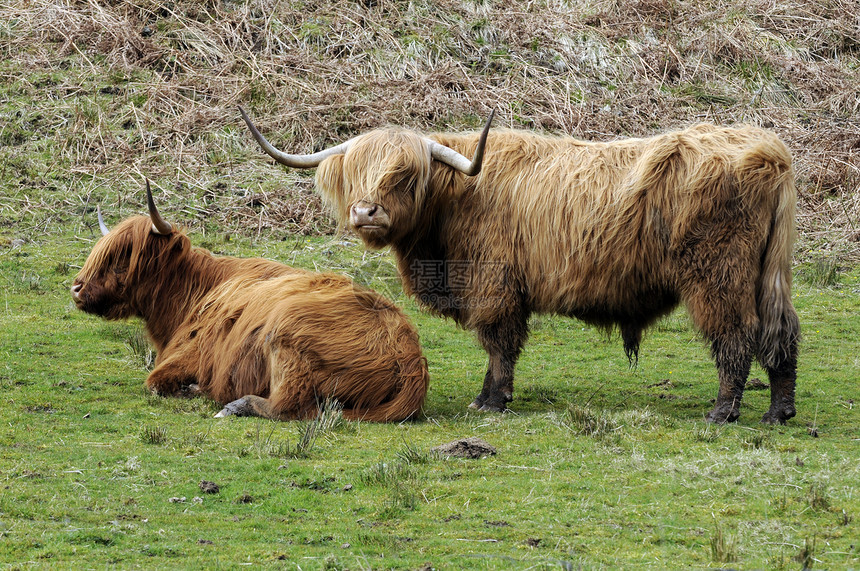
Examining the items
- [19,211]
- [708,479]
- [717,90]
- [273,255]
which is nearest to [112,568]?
[708,479]

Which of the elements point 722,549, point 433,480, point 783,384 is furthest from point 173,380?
point 722,549

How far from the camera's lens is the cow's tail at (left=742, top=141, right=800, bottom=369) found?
5.45 m

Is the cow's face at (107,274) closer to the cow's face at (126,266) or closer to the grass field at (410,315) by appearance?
the cow's face at (126,266)

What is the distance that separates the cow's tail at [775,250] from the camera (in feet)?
17.9

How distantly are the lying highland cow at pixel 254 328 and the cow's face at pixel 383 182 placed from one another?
418 millimetres

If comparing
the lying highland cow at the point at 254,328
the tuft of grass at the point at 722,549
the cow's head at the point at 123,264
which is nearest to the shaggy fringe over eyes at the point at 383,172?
the lying highland cow at the point at 254,328

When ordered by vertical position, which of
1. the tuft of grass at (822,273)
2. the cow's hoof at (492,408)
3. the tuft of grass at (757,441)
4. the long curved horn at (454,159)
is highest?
the long curved horn at (454,159)

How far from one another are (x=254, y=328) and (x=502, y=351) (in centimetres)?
153

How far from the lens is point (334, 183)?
632 centimetres

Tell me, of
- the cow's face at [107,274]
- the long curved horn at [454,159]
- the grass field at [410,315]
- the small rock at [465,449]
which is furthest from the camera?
the cow's face at [107,274]

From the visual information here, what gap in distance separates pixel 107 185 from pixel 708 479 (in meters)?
8.74

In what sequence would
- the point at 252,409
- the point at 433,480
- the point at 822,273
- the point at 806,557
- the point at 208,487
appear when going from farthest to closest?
the point at 822,273
the point at 252,409
the point at 433,480
the point at 208,487
the point at 806,557

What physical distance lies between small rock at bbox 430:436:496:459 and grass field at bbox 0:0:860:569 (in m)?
0.06

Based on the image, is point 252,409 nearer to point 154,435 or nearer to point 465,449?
point 154,435
